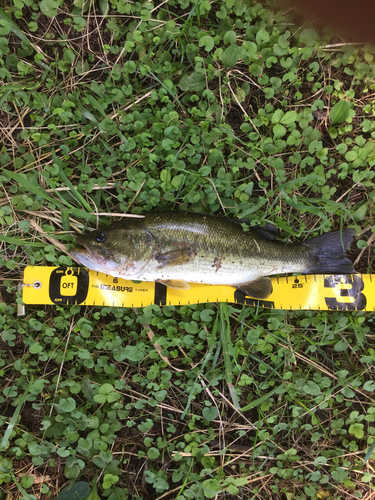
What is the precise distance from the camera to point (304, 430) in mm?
3457

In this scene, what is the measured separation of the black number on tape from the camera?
135 inches

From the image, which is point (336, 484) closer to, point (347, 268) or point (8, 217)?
point (347, 268)

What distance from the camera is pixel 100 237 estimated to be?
316 centimetres

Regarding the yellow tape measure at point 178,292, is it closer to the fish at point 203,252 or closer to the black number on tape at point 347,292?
the black number on tape at point 347,292

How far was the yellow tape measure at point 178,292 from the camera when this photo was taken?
334 centimetres

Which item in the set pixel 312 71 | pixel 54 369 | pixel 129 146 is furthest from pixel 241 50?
pixel 54 369

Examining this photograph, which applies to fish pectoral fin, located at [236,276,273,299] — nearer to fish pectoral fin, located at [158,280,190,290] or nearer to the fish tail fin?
the fish tail fin

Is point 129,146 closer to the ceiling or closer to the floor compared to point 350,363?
closer to the ceiling

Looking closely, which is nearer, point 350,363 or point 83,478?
point 83,478

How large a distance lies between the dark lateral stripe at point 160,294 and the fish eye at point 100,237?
2.67 feet

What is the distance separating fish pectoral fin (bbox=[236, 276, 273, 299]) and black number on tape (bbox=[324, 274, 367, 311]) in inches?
28.0

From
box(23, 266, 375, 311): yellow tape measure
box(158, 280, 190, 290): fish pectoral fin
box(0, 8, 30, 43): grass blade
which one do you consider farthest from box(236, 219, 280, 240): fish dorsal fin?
box(0, 8, 30, 43): grass blade

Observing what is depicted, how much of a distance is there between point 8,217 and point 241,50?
3.27 metres

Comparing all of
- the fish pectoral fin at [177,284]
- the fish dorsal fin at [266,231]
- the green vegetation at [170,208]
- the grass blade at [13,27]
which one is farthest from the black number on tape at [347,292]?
the grass blade at [13,27]
